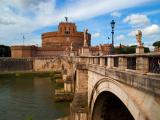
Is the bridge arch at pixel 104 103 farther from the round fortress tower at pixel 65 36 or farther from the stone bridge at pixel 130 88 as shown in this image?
the round fortress tower at pixel 65 36

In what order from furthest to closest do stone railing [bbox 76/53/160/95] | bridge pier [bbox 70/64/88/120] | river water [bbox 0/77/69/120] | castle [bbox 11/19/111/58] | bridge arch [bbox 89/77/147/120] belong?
castle [bbox 11/19/111/58], river water [bbox 0/77/69/120], bridge pier [bbox 70/64/88/120], bridge arch [bbox 89/77/147/120], stone railing [bbox 76/53/160/95]

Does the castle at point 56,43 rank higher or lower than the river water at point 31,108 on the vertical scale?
higher

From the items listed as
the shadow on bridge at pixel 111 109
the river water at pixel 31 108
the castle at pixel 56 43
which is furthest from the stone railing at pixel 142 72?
the castle at pixel 56 43

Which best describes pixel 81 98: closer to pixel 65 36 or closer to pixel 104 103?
pixel 104 103

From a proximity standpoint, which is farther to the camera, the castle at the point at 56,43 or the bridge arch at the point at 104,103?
the castle at the point at 56,43

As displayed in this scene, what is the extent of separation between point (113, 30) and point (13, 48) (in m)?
67.4

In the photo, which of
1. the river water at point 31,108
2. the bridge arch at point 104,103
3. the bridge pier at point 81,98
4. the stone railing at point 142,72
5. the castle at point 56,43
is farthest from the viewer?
the castle at point 56,43

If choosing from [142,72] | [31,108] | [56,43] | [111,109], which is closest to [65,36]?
[56,43]

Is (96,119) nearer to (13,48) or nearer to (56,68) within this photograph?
(56,68)

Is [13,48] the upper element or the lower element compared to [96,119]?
upper

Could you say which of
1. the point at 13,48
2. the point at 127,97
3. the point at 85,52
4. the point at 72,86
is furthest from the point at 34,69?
the point at 127,97

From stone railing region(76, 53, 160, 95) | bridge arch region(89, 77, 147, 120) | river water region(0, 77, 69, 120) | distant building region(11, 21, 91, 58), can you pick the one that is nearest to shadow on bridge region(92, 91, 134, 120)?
bridge arch region(89, 77, 147, 120)

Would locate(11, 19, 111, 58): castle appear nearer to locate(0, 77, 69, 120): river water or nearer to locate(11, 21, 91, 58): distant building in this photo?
locate(11, 21, 91, 58): distant building

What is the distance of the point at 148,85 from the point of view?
5.59 metres
